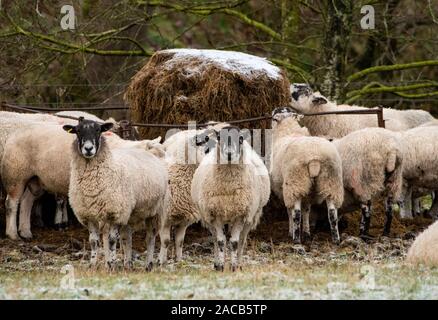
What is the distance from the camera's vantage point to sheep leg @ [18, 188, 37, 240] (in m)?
14.4

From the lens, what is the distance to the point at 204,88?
14.9 meters

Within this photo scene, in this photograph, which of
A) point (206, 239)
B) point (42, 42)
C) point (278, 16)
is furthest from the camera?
point (278, 16)

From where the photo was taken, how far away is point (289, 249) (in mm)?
13219

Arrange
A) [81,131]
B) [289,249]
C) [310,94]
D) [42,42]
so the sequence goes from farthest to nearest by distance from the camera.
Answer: [42,42] → [310,94] → [289,249] → [81,131]

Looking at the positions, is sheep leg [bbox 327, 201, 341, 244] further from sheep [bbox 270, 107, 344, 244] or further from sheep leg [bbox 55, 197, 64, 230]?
sheep leg [bbox 55, 197, 64, 230]

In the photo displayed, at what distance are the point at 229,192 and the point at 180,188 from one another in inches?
72.7

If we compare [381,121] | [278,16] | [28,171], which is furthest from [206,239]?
[278,16]

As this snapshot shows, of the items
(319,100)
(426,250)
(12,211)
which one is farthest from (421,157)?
(12,211)

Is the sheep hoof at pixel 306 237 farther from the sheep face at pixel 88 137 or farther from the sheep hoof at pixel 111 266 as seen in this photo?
the sheep face at pixel 88 137

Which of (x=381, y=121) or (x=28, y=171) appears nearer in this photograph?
(x=28, y=171)
